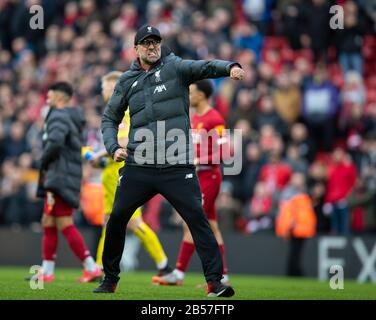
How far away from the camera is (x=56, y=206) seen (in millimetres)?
13773

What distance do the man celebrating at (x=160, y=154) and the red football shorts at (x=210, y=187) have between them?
2.58 m

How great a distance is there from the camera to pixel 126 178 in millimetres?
10750

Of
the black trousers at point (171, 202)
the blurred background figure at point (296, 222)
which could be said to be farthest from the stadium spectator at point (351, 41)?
the black trousers at point (171, 202)

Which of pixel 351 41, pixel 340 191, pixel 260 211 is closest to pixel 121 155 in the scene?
pixel 260 211

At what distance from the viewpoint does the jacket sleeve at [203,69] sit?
10234 mm

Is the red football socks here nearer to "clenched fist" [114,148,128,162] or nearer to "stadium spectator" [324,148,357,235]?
"clenched fist" [114,148,128,162]

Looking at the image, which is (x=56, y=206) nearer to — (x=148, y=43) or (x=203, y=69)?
(x=148, y=43)

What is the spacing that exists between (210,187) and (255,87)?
9431 millimetres

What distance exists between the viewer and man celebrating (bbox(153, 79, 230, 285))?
13.3 meters

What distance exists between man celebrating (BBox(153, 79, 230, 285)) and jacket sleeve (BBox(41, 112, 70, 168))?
6.03ft

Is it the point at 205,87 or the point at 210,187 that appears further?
the point at 205,87

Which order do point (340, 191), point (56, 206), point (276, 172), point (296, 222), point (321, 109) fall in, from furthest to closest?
point (321, 109) → point (276, 172) → point (340, 191) → point (296, 222) → point (56, 206)
